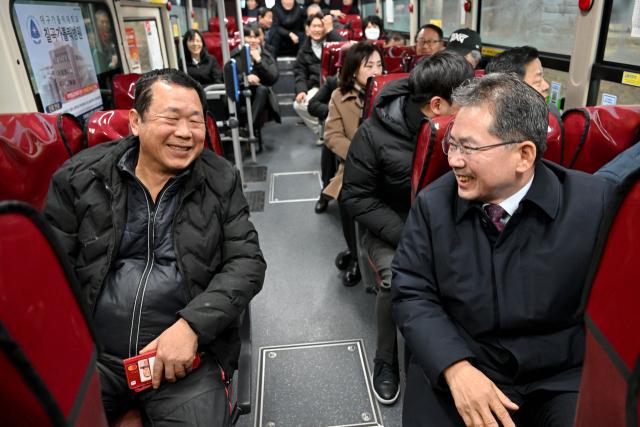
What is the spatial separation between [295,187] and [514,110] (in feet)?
11.0

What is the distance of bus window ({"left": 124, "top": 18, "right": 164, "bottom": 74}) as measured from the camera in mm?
3803

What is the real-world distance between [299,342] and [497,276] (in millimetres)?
Answer: 1392

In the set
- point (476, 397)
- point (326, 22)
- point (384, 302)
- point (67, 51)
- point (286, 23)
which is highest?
point (286, 23)

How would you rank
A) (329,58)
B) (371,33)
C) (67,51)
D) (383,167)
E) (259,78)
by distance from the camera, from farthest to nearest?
(371,33)
(259,78)
(329,58)
(67,51)
(383,167)

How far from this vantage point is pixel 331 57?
15.4ft

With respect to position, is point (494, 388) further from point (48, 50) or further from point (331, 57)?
point (331, 57)

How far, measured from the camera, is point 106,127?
1.78 meters

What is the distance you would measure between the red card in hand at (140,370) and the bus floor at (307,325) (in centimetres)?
76

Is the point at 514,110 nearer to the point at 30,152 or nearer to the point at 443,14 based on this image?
the point at 30,152

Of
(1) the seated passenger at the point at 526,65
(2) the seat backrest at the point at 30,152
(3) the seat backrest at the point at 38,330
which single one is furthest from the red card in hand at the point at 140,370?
(1) the seated passenger at the point at 526,65

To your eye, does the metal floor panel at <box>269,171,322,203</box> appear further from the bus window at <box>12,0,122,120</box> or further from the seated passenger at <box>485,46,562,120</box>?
the seated passenger at <box>485,46,562,120</box>

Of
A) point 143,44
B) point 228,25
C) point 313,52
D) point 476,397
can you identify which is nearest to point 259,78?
point 313,52

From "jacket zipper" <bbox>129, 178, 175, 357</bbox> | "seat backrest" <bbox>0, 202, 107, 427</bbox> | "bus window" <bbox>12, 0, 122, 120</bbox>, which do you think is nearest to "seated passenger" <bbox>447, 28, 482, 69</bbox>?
"bus window" <bbox>12, 0, 122, 120</bbox>

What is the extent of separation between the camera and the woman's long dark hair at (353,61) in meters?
3.00
